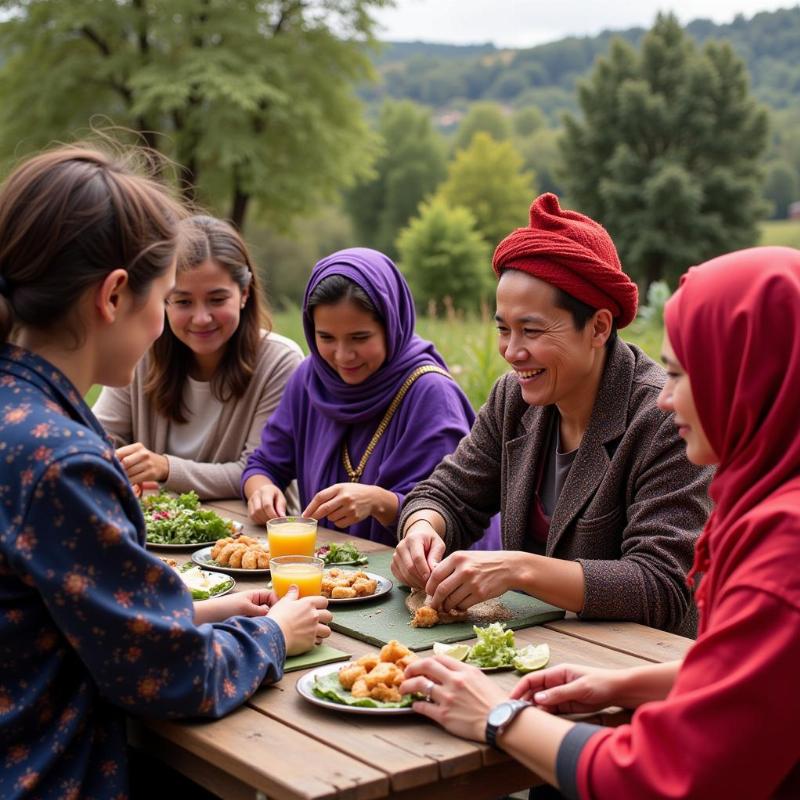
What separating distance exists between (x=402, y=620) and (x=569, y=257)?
38.3 inches

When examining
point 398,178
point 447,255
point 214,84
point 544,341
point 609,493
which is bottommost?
point 447,255

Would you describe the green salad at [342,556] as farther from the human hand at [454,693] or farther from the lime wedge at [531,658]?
the human hand at [454,693]

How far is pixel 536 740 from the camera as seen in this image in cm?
182

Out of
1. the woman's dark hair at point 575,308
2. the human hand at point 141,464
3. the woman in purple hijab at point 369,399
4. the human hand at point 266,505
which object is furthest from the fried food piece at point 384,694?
the human hand at point 141,464

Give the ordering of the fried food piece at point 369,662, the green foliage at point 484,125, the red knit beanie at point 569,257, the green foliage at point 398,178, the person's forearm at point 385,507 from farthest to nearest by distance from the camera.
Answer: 1. the green foliage at point 484,125
2. the green foliage at point 398,178
3. the person's forearm at point 385,507
4. the red knit beanie at point 569,257
5. the fried food piece at point 369,662

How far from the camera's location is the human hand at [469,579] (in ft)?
8.05

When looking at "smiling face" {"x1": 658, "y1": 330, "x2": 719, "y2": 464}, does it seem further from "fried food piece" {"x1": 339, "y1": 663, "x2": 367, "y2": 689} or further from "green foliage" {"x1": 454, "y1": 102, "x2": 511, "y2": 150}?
"green foliage" {"x1": 454, "y1": 102, "x2": 511, "y2": 150}

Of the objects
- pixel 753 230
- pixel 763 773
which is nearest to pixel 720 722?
pixel 763 773

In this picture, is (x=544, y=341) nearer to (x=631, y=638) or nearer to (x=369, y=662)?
(x=631, y=638)

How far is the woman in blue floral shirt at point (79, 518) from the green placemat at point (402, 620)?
408 mm

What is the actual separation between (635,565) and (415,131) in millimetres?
67235

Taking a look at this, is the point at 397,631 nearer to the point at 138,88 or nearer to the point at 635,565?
the point at 635,565

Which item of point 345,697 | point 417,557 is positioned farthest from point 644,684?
point 417,557

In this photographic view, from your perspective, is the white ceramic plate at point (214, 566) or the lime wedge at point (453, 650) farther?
the white ceramic plate at point (214, 566)
